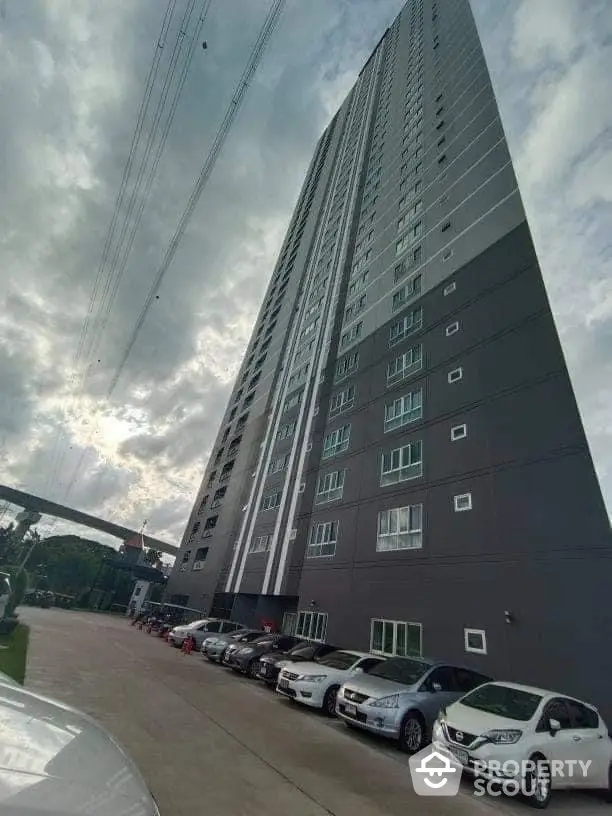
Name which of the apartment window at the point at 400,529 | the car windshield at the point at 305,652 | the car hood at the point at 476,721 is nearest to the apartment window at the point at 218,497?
the apartment window at the point at 400,529

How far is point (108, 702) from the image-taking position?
7.28 metres

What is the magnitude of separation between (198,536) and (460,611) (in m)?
28.3

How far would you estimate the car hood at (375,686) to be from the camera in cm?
767

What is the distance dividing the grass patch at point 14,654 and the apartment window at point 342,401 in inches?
648

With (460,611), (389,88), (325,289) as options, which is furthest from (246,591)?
(389,88)

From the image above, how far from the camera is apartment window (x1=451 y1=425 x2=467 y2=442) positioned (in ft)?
50.1

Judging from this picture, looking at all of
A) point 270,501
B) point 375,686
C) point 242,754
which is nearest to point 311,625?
point 270,501

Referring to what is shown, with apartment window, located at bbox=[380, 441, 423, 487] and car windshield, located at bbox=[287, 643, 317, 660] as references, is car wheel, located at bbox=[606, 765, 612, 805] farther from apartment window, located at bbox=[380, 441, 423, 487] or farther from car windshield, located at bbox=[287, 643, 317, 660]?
apartment window, located at bbox=[380, 441, 423, 487]

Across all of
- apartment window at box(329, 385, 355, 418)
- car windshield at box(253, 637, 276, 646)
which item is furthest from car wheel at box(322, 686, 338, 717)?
apartment window at box(329, 385, 355, 418)

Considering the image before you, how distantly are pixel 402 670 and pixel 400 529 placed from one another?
765 centimetres

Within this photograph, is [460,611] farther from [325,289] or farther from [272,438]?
[325,289]

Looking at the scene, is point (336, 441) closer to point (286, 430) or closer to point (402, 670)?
point (286, 430)

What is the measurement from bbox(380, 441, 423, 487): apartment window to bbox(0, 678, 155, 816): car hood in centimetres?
1510

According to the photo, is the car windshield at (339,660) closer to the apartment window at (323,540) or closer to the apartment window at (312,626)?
the apartment window at (312,626)
